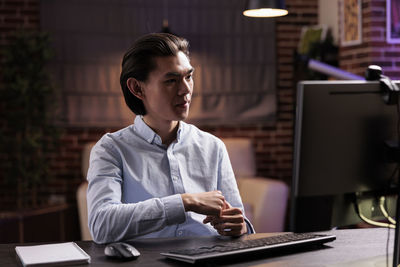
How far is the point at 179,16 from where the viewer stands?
5.23 metres

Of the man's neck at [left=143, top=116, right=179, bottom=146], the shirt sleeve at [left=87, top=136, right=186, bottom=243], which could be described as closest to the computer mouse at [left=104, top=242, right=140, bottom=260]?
the shirt sleeve at [left=87, top=136, right=186, bottom=243]

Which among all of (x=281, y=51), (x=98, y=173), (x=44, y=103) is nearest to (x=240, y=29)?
(x=281, y=51)

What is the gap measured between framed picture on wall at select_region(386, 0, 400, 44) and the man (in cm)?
268

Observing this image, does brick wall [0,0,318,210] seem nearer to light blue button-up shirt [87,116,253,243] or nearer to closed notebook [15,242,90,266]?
light blue button-up shirt [87,116,253,243]

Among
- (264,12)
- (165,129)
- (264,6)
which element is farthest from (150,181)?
(264,12)

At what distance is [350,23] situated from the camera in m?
4.57

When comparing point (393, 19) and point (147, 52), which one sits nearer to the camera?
point (147, 52)

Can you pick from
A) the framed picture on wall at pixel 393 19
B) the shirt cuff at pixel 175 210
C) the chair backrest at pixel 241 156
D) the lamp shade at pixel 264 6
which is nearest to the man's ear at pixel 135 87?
the shirt cuff at pixel 175 210

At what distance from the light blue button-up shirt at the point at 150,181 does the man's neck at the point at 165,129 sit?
0.09ft

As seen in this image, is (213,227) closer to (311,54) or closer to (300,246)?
(300,246)

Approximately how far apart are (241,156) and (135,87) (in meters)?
3.19

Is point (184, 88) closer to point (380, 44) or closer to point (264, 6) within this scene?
point (264, 6)

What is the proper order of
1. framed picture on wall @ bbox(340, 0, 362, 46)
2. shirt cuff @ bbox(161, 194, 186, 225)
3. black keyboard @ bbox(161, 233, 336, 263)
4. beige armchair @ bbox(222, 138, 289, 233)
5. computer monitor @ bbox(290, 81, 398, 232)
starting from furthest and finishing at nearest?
beige armchair @ bbox(222, 138, 289, 233) → framed picture on wall @ bbox(340, 0, 362, 46) → shirt cuff @ bbox(161, 194, 186, 225) → black keyboard @ bbox(161, 233, 336, 263) → computer monitor @ bbox(290, 81, 398, 232)

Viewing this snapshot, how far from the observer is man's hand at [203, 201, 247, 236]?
1.67 meters
